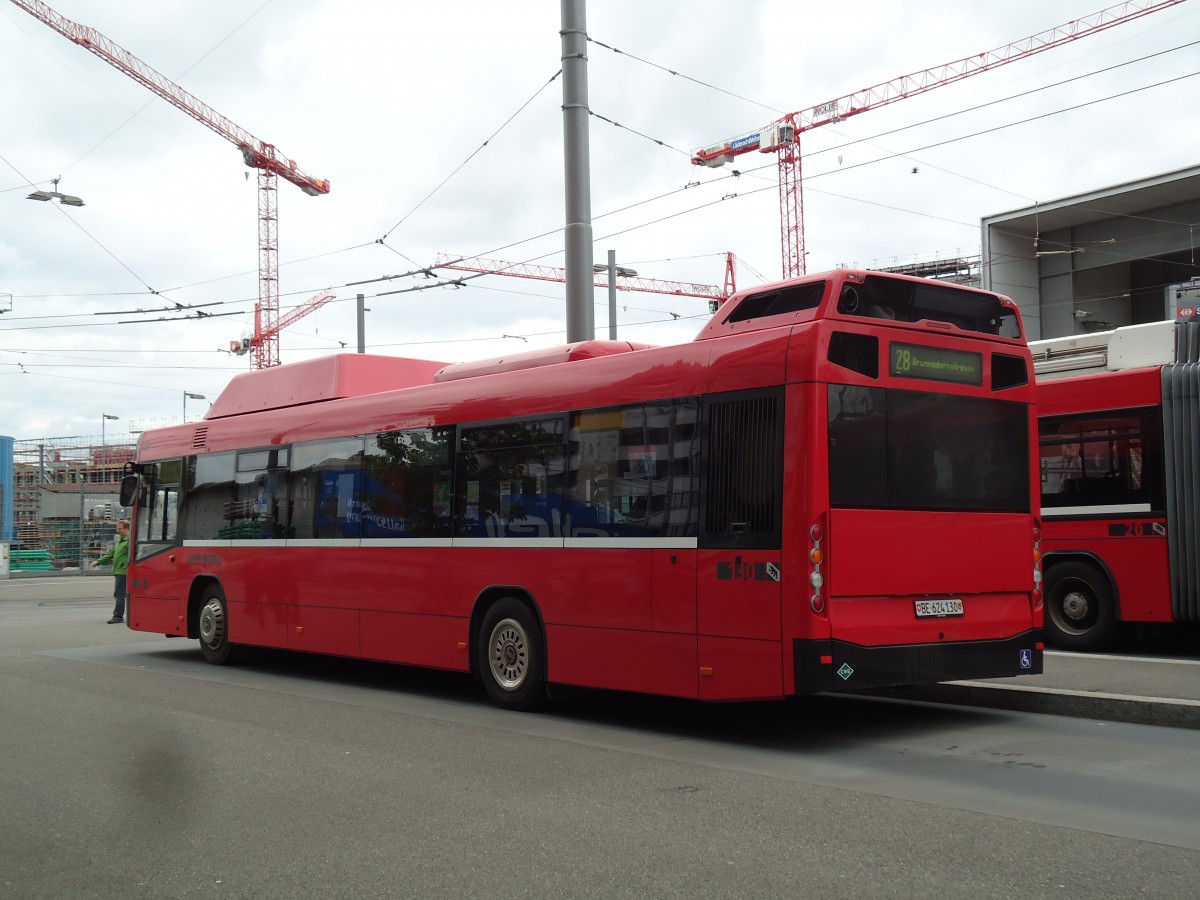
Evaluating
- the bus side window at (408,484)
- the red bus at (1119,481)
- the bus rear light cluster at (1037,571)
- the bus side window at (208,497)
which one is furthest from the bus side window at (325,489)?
the red bus at (1119,481)

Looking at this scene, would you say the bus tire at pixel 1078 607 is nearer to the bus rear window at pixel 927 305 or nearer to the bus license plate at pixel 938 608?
the bus rear window at pixel 927 305

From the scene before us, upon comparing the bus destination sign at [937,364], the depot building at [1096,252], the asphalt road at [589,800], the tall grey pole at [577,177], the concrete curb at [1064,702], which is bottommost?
the asphalt road at [589,800]

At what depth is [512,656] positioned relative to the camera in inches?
408

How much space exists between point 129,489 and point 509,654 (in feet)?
26.6

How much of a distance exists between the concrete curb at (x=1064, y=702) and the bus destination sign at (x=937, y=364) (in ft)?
8.16

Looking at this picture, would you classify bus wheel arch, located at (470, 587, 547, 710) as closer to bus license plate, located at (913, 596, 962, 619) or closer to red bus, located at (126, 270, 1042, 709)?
red bus, located at (126, 270, 1042, 709)

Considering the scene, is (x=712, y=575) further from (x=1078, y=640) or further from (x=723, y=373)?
(x=1078, y=640)

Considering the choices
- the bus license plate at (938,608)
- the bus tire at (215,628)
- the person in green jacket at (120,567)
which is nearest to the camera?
the bus license plate at (938,608)

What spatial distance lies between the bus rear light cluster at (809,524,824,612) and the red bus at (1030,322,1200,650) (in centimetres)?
→ 636

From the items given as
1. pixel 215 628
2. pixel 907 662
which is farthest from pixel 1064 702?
pixel 215 628

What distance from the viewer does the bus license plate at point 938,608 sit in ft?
27.4

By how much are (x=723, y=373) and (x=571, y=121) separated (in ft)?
23.6

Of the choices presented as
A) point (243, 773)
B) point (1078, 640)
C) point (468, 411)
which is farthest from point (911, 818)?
point (1078, 640)

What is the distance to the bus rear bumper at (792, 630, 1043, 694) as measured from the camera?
7715 millimetres
